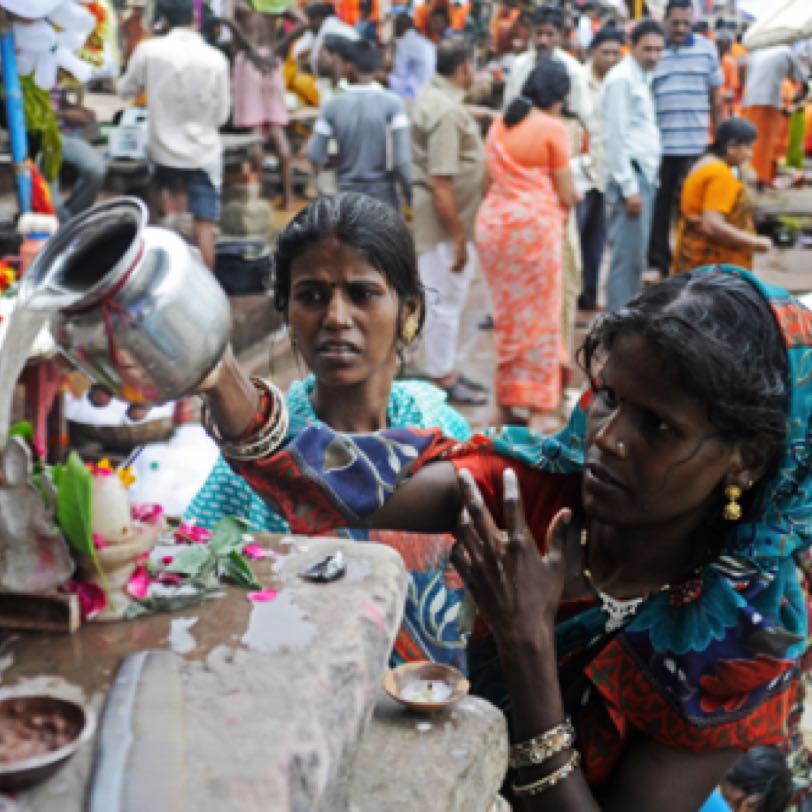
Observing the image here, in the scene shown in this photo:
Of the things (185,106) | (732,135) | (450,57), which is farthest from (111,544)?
(185,106)

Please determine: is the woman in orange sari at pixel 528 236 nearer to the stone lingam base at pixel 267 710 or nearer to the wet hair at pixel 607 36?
the wet hair at pixel 607 36

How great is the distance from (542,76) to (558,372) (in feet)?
4.73

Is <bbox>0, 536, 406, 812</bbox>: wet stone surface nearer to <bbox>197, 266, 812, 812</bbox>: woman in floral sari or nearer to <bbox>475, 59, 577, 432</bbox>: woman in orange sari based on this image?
<bbox>197, 266, 812, 812</bbox>: woman in floral sari

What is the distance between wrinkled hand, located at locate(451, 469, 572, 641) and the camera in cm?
146

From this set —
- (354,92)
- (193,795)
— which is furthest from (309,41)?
(193,795)

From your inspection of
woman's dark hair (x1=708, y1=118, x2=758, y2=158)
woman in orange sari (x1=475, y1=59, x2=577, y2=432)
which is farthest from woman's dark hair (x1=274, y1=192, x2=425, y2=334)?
woman's dark hair (x1=708, y1=118, x2=758, y2=158)

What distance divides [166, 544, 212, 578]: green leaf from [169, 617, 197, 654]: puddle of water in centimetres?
8

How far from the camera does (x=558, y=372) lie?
210 inches

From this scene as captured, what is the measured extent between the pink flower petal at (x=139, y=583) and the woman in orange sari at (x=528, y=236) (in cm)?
407

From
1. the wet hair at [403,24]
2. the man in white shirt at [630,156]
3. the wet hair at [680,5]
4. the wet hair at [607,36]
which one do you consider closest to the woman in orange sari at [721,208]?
the man in white shirt at [630,156]

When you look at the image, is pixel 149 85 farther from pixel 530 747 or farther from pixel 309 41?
pixel 530 747

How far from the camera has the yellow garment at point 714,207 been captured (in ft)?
19.1

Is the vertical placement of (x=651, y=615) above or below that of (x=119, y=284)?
below

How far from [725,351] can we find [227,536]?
679mm
